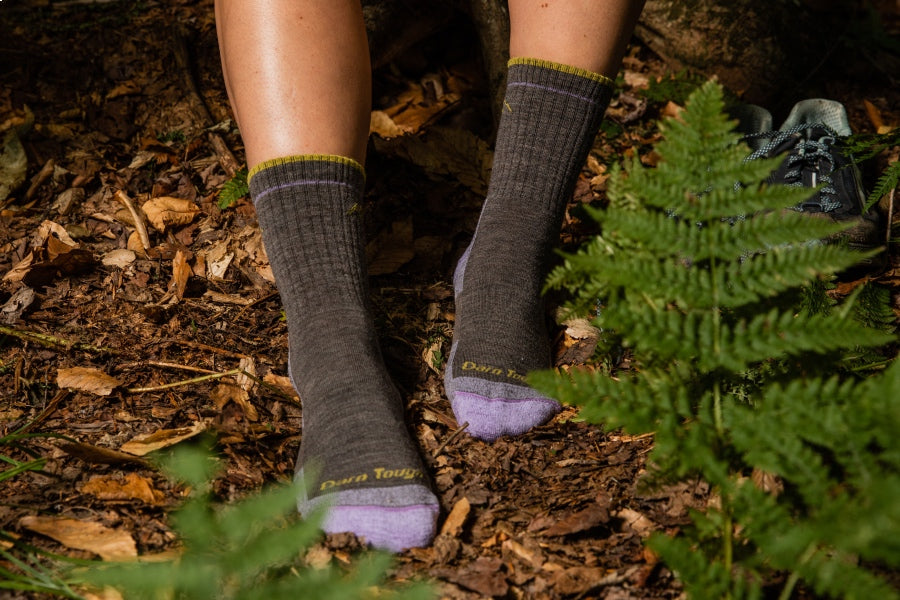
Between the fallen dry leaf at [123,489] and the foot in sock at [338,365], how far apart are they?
0.97 ft

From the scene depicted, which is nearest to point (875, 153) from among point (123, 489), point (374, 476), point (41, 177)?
point (374, 476)

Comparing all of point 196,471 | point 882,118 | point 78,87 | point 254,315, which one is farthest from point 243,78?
point 882,118

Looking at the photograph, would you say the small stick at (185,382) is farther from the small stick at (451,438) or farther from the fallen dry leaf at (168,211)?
the fallen dry leaf at (168,211)

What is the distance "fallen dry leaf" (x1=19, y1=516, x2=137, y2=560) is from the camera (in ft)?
4.01

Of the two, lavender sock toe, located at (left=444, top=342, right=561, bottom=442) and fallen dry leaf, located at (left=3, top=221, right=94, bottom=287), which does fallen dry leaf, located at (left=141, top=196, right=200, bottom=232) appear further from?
lavender sock toe, located at (left=444, top=342, right=561, bottom=442)

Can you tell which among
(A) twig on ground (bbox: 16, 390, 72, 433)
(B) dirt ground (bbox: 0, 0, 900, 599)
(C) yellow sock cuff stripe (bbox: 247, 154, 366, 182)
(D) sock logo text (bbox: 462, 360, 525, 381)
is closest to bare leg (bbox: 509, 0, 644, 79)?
(B) dirt ground (bbox: 0, 0, 900, 599)

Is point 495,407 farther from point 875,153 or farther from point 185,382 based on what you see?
point 875,153

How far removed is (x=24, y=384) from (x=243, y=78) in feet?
3.07

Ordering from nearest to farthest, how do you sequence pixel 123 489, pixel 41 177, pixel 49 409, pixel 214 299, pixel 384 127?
pixel 123 489
pixel 49 409
pixel 214 299
pixel 41 177
pixel 384 127

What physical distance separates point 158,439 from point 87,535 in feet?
0.91

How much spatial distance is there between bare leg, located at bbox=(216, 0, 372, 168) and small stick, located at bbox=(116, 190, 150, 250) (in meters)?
0.71

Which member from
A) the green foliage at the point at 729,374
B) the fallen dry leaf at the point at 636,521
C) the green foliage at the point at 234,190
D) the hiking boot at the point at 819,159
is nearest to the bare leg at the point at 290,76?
the green foliage at the point at 234,190

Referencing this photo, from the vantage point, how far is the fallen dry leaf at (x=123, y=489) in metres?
1.34

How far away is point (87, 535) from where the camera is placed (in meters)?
1.25
